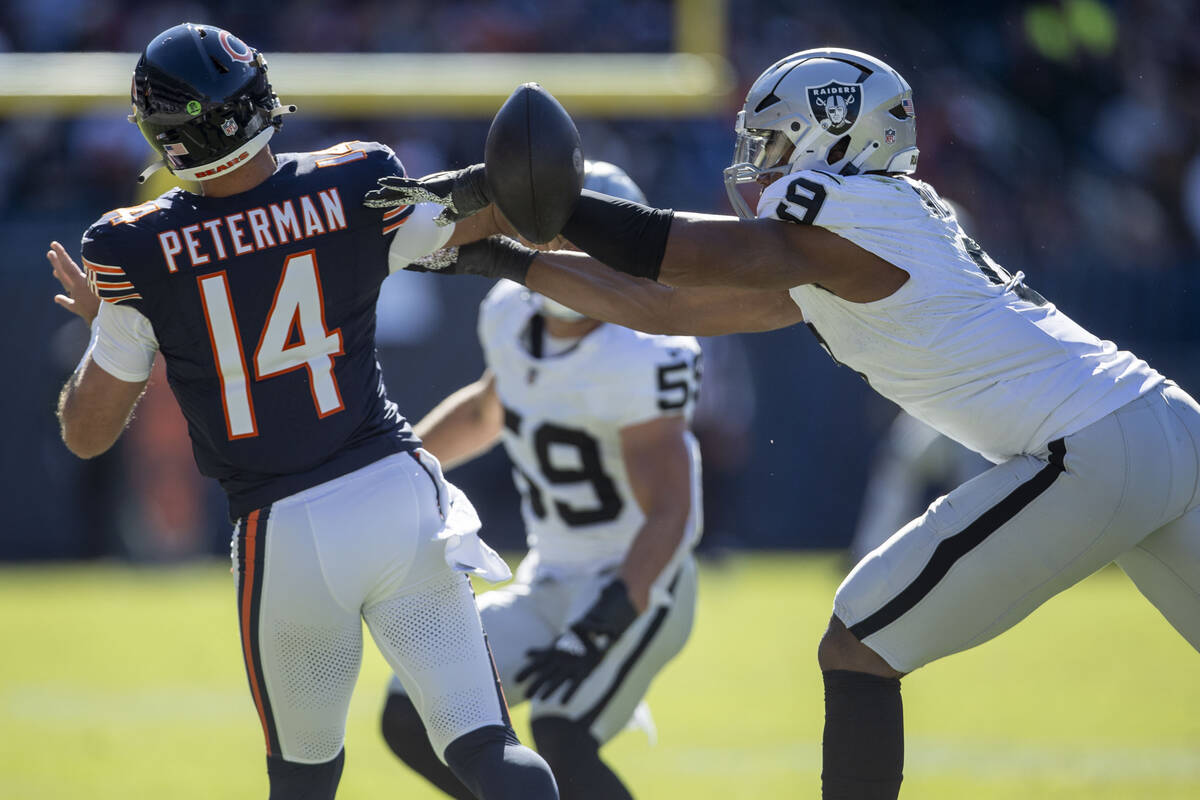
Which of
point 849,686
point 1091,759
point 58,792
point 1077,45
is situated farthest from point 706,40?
point 849,686

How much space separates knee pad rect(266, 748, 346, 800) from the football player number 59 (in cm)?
67

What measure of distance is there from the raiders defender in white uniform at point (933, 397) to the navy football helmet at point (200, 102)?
67 cm

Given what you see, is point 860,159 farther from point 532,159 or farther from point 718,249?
point 532,159

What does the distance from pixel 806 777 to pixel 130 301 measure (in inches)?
115

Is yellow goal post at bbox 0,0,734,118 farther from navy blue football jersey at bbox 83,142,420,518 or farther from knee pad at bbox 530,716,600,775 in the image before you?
navy blue football jersey at bbox 83,142,420,518

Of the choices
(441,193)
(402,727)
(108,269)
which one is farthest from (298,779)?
(441,193)

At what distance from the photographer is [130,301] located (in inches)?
112

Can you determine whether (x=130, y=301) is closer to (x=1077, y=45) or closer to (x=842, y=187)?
(x=842, y=187)

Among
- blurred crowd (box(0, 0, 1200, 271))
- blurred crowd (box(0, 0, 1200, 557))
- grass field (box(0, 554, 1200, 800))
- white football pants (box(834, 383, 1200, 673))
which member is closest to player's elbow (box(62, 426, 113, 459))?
white football pants (box(834, 383, 1200, 673))

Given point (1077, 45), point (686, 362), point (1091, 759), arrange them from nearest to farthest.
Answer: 1. point (686, 362)
2. point (1091, 759)
3. point (1077, 45)

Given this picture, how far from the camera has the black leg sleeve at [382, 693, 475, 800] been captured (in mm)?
3598

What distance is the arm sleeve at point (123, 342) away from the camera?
2887 mm

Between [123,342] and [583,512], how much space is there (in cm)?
150

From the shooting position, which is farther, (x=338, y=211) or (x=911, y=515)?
(x=911, y=515)
